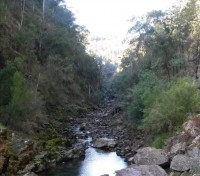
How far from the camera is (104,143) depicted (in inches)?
1332

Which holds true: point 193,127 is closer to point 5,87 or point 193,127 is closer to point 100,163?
point 100,163

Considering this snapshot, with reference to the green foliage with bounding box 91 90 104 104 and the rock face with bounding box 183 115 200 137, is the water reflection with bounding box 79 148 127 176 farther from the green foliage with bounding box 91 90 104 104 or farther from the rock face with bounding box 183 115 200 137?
the green foliage with bounding box 91 90 104 104

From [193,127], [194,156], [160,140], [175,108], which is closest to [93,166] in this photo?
[160,140]

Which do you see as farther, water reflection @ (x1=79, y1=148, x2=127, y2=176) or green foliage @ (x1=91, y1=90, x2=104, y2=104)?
green foliage @ (x1=91, y1=90, x2=104, y2=104)

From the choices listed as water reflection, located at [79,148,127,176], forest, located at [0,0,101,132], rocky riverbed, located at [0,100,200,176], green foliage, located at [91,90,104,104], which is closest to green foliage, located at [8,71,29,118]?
forest, located at [0,0,101,132]

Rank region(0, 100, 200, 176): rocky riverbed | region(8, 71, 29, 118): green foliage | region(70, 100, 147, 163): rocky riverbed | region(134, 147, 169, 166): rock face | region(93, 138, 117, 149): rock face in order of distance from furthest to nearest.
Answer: region(93, 138, 117, 149): rock face < region(70, 100, 147, 163): rocky riverbed < region(8, 71, 29, 118): green foliage < region(134, 147, 169, 166): rock face < region(0, 100, 200, 176): rocky riverbed

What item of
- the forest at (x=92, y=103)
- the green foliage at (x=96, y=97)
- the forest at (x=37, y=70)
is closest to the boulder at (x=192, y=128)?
the forest at (x=92, y=103)

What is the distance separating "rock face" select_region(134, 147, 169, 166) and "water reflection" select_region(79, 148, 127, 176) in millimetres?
2203

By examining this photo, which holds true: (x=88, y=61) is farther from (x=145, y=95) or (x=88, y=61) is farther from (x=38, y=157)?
(x=38, y=157)

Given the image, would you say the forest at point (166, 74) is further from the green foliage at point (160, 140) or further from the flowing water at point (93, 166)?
the flowing water at point (93, 166)

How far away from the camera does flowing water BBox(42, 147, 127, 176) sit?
24.7m

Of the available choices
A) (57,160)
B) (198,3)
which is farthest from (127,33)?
(57,160)

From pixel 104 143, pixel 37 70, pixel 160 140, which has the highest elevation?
pixel 37 70

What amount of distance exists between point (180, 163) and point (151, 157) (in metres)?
3.13
